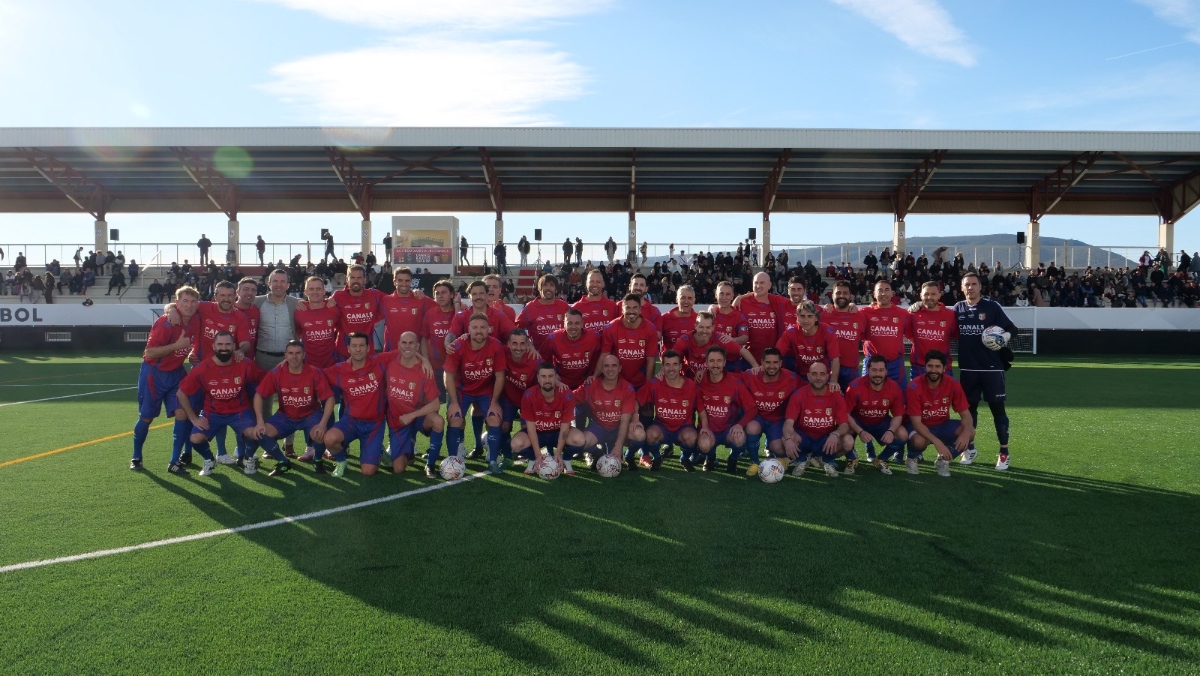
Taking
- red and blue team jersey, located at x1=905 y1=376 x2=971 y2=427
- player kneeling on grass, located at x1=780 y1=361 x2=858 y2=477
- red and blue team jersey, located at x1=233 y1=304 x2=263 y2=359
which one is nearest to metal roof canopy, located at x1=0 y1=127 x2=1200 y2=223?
red and blue team jersey, located at x1=233 y1=304 x2=263 y2=359

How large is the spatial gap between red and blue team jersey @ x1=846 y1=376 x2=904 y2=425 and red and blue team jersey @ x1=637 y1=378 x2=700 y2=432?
1.39 meters

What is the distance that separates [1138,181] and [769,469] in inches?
1156

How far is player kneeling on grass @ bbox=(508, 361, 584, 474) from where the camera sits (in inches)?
261

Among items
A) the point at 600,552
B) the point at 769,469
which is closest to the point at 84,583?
the point at 600,552

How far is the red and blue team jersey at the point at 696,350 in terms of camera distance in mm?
7379

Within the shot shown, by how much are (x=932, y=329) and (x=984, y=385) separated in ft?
2.30

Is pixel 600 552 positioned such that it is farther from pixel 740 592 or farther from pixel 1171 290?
pixel 1171 290

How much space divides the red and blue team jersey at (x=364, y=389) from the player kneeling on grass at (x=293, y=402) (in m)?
0.16

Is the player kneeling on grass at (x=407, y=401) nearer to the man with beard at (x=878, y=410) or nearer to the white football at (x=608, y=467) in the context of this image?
the white football at (x=608, y=467)

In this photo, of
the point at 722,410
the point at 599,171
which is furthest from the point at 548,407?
the point at 599,171

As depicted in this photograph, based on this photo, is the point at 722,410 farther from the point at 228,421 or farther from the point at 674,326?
the point at 228,421

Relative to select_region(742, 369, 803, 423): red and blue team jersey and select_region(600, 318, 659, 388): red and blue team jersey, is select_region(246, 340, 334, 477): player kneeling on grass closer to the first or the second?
select_region(600, 318, 659, 388): red and blue team jersey

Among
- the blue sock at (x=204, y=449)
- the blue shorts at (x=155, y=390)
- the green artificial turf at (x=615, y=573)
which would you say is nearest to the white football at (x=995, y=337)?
the green artificial turf at (x=615, y=573)

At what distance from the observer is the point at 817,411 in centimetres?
673
